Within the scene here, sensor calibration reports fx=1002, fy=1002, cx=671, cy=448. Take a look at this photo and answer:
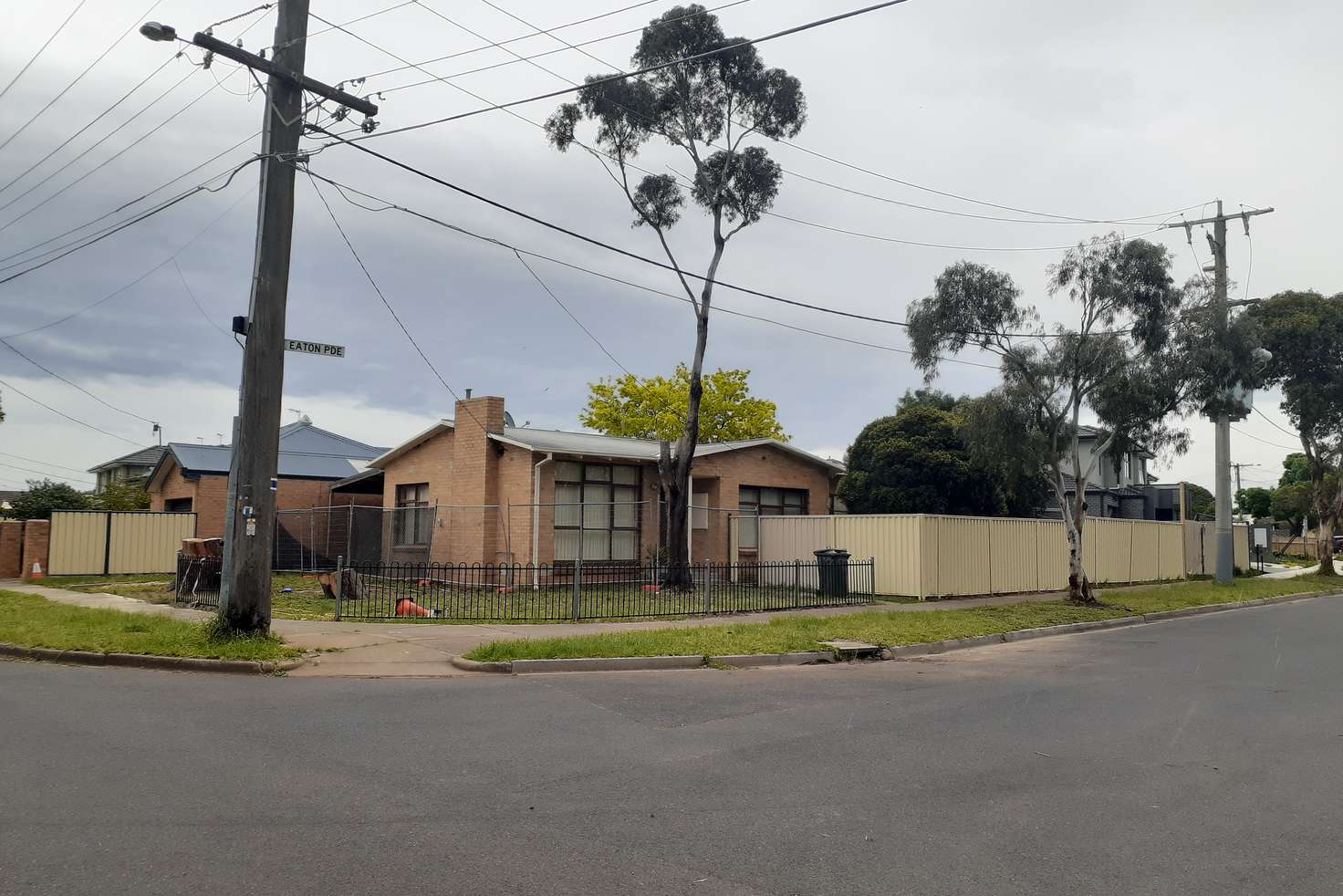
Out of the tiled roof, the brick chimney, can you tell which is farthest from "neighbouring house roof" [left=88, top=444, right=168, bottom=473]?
the brick chimney

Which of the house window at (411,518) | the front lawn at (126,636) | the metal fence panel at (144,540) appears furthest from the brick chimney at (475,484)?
the front lawn at (126,636)

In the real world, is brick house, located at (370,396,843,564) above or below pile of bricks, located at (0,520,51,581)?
above

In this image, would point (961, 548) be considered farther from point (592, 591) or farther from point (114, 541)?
point (114, 541)

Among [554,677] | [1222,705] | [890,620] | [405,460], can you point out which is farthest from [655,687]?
[405,460]

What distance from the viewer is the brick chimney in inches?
983

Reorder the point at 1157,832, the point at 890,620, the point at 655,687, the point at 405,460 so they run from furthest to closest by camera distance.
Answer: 1. the point at 405,460
2. the point at 890,620
3. the point at 655,687
4. the point at 1157,832

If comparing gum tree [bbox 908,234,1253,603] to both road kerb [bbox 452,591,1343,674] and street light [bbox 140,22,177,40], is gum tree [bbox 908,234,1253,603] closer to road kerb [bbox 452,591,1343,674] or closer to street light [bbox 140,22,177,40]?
road kerb [bbox 452,591,1343,674]

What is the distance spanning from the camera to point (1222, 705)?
9.98 m

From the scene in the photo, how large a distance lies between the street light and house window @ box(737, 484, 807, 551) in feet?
57.0

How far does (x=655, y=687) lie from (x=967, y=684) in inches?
143

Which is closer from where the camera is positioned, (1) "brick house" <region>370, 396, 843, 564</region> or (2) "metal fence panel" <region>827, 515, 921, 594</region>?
(2) "metal fence panel" <region>827, 515, 921, 594</region>

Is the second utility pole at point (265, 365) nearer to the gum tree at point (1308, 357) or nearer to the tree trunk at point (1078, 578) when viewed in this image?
the tree trunk at point (1078, 578)

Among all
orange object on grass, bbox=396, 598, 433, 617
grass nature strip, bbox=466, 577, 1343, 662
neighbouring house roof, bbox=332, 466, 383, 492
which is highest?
neighbouring house roof, bbox=332, 466, 383, 492

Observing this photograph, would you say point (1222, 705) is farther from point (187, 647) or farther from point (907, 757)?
point (187, 647)
